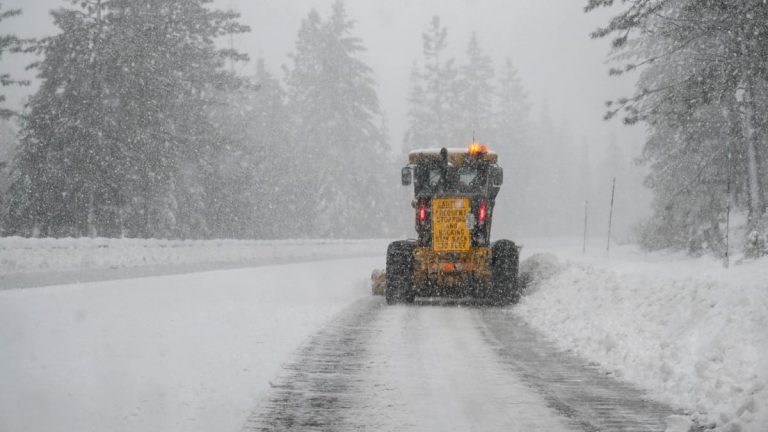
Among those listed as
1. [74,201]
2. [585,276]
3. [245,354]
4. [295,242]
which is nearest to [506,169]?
[295,242]

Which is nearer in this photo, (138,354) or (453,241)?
(138,354)

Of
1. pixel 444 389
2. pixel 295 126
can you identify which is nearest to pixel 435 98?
pixel 295 126

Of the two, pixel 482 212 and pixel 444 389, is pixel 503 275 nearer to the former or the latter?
pixel 482 212

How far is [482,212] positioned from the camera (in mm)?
13914

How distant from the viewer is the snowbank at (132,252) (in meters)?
18.3

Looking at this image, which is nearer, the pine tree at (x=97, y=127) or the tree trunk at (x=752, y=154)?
the tree trunk at (x=752, y=154)

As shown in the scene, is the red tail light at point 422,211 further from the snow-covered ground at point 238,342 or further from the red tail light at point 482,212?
the snow-covered ground at point 238,342

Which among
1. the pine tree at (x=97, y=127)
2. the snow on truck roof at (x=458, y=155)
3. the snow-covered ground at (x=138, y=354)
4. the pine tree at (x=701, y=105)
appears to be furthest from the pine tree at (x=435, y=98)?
the snow-covered ground at (x=138, y=354)

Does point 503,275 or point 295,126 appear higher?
point 295,126

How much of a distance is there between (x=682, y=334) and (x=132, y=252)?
18908 mm

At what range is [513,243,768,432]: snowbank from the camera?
18.4 feet

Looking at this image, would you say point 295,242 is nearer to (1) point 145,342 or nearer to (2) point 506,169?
(1) point 145,342

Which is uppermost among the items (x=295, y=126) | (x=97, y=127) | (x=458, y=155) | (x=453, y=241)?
(x=295, y=126)

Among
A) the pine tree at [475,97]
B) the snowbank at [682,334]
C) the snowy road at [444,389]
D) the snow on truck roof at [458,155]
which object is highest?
the pine tree at [475,97]
